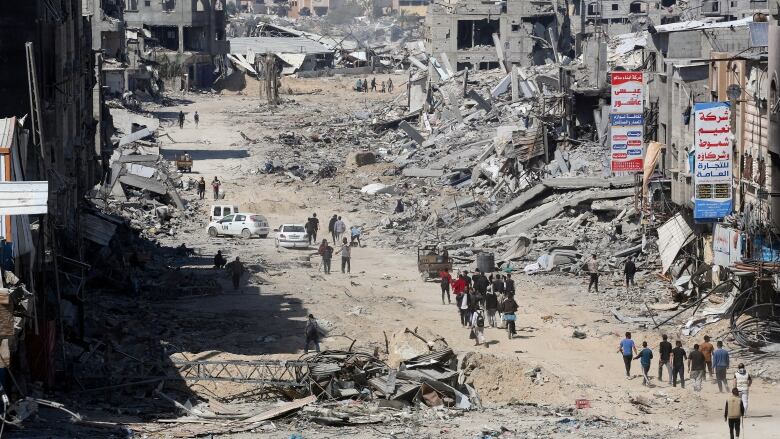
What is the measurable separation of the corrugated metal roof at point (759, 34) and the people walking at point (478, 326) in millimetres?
8042

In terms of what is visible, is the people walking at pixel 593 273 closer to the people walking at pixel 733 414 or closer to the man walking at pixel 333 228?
the man walking at pixel 333 228

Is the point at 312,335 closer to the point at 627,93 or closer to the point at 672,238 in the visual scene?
the point at 672,238

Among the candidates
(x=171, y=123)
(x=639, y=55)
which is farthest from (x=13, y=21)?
(x=171, y=123)

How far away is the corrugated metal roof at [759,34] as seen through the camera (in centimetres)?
3055

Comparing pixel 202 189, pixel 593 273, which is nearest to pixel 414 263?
pixel 593 273

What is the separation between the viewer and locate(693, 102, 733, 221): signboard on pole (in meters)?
30.8

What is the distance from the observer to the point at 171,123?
83.2m

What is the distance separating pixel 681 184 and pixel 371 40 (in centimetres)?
15770

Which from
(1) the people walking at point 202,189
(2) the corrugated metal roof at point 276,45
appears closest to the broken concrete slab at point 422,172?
(1) the people walking at point 202,189

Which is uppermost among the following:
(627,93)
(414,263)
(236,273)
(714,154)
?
(627,93)

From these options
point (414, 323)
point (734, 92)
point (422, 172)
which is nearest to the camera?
point (734, 92)

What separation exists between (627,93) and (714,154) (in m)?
8.18

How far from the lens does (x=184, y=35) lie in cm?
10700

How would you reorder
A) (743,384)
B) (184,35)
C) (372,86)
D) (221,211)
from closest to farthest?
1. (743,384)
2. (221,211)
3. (184,35)
4. (372,86)
